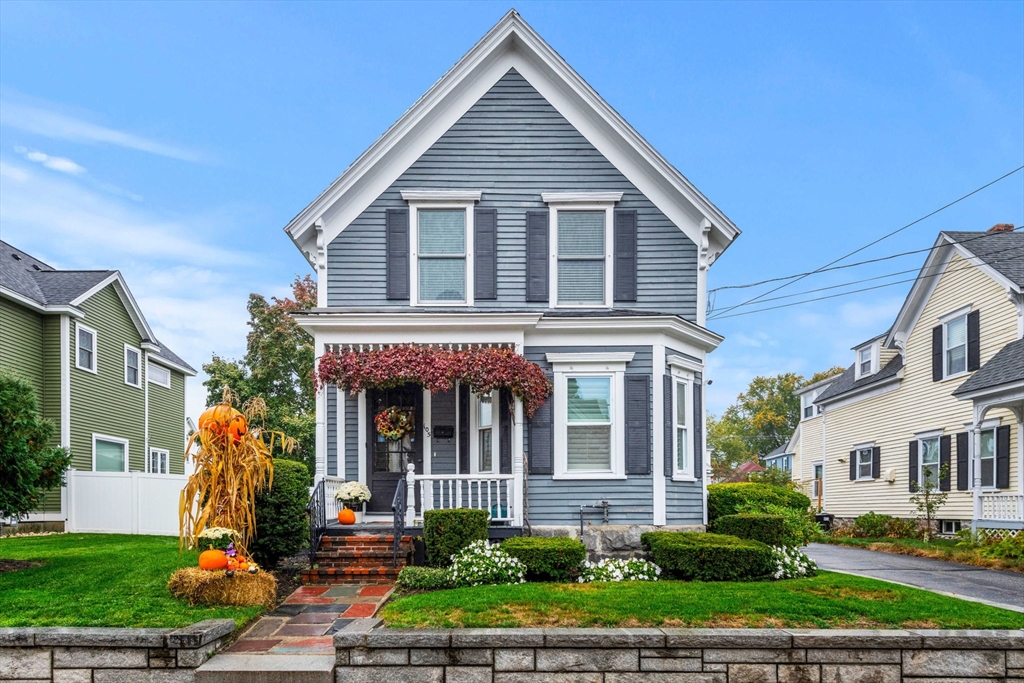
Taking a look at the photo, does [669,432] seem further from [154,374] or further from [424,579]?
[154,374]

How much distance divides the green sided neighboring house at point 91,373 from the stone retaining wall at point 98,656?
12939 mm

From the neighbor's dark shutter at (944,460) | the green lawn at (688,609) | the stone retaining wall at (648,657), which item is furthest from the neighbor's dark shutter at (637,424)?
the neighbor's dark shutter at (944,460)

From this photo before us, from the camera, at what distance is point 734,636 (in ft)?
21.7

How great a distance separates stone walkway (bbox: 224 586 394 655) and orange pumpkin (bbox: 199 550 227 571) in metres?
0.74

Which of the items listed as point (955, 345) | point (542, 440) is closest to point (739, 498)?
point (542, 440)

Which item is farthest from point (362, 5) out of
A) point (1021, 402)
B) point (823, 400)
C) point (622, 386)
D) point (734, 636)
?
point (823, 400)

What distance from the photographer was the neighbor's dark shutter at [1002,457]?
17719mm

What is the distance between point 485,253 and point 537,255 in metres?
0.87

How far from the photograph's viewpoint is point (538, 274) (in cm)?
1353

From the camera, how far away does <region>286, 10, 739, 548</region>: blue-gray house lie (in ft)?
41.8

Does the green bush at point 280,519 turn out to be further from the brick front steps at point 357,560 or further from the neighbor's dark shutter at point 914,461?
the neighbor's dark shutter at point 914,461

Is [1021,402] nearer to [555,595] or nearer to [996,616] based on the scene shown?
[996,616]

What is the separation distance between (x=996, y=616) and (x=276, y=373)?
24.5 meters

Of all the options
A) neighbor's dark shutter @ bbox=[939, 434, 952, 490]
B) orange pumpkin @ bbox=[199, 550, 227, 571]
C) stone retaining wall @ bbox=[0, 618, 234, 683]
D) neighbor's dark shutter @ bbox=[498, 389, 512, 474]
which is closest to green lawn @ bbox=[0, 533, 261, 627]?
orange pumpkin @ bbox=[199, 550, 227, 571]
